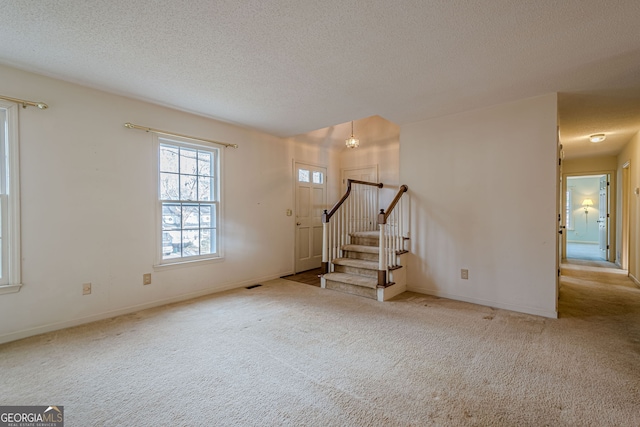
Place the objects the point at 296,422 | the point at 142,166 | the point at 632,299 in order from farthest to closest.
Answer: the point at 632,299, the point at 142,166, the point at 296,422

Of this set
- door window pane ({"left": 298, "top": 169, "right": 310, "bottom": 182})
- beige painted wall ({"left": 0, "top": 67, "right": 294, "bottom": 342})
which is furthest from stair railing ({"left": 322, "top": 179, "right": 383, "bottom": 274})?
beige painted wall ({"left": 0, "top": 67, "right": 294, "bottom": 342})

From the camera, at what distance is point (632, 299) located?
3.70 metres

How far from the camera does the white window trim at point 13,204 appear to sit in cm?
253

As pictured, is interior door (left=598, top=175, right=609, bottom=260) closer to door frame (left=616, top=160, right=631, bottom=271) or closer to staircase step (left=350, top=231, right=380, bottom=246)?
door frame (left=616, top=160, right=631, bottom=271)

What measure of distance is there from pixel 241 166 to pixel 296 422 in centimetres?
359

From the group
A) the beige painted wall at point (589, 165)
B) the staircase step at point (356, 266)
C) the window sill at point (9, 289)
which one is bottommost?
the staircase step at point (356, 266)

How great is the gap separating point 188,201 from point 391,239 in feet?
9.46

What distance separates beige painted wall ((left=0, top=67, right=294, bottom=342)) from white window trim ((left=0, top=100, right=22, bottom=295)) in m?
0.05

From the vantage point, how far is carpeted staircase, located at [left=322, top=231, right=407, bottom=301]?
382cm

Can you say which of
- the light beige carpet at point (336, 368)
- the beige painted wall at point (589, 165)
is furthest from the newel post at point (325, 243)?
the beige painted wall at point (589, 165)

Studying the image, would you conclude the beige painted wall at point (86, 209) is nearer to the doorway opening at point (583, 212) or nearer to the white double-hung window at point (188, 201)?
the white double-hung window at point (188, 201)

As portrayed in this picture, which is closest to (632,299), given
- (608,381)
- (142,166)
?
(608,381)

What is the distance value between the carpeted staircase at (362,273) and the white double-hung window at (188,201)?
184 cm

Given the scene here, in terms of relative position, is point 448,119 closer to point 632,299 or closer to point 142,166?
point 632,299
